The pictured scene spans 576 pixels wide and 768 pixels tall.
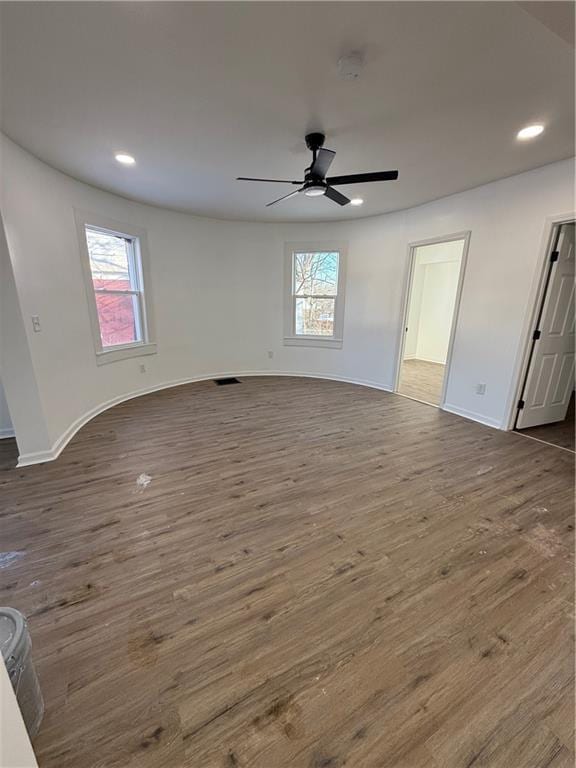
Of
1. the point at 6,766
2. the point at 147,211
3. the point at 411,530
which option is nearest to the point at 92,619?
the point at 6,766

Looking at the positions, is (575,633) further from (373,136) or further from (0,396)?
(0,396)

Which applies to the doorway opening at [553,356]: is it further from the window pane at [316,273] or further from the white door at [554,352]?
the window pane at [316,273]

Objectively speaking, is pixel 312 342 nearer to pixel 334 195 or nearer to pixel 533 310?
pixel 334 195

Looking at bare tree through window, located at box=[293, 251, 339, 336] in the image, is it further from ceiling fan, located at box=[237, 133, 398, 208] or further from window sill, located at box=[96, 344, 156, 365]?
ceiling fan, located at box=[237, 133, 398, 208]

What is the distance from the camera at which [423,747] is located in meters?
1.11

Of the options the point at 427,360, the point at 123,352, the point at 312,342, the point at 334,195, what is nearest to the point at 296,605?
the point at 334,195

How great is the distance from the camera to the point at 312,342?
19.7ft

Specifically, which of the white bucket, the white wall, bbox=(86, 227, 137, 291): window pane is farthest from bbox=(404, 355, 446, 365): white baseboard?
the white bucket

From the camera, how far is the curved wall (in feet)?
9.77

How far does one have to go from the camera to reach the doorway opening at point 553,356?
3359 mm

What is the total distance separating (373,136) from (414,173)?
Answer: 0.97m

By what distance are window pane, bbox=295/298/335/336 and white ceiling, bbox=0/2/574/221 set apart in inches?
104

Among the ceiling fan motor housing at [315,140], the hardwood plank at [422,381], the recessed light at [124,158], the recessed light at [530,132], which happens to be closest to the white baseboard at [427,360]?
the hardwood plank at [422,381]

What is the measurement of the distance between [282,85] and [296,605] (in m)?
2.91
